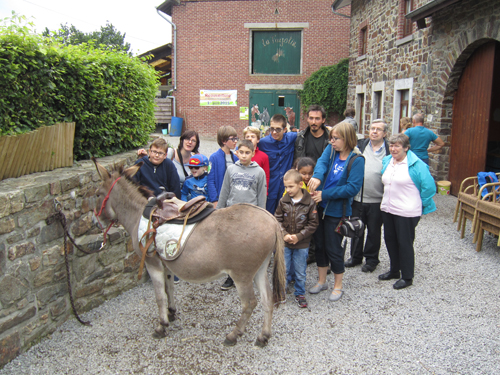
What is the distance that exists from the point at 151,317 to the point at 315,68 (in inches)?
765

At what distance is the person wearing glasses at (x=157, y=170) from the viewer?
4.45 m

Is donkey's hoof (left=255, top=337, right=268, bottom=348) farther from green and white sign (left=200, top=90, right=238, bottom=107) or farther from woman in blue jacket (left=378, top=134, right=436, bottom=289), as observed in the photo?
green and white sign (left=200, top=90, right=238, bottom=107)

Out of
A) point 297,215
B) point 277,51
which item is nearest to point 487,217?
point 297,215

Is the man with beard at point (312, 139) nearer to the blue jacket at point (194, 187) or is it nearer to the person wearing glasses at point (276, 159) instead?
the person wearing glasses at point (276, 159)

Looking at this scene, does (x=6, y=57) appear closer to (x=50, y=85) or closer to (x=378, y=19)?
(x=50, y=85)

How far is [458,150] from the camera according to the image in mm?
9781

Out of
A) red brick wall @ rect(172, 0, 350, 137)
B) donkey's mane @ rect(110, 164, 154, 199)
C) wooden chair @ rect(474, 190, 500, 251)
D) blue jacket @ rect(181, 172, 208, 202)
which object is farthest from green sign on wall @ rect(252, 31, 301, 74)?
donkey's mane @ rect(110, 164, 154, 199)

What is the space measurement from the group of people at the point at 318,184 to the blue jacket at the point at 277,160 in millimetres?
14

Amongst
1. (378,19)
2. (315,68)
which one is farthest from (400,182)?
(315,68)

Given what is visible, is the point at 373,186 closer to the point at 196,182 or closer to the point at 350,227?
the point at 350,227

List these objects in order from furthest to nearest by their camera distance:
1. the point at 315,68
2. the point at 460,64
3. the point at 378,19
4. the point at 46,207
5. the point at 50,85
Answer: the point at 315,68, the point at 378,19, the point at 460,64, the point at 50,85, the point at 46,207

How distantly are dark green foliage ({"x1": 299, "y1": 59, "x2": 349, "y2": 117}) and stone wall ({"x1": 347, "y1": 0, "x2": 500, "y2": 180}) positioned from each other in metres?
5.09

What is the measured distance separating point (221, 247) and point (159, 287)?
0.84 metres

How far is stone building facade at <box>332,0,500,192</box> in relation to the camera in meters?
8.70
